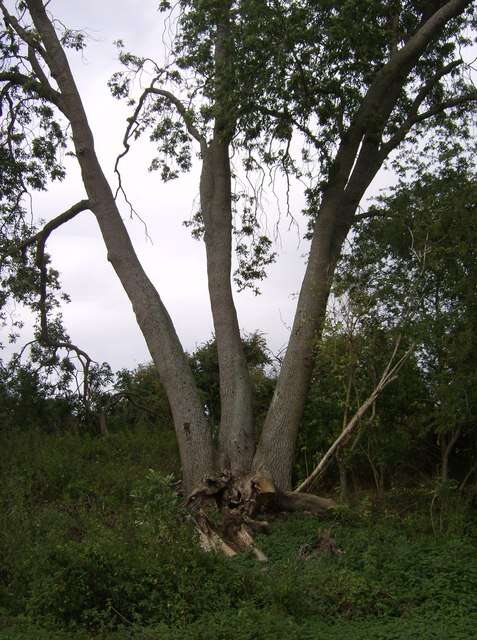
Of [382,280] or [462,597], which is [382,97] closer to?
[382,280]

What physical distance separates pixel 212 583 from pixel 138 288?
550 centimetres

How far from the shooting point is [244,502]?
34.4ft

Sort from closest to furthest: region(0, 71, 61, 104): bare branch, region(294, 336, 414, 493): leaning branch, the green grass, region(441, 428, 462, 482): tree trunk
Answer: the green grass, region(294, 336, 414, 493): leaning branch, region(441, 428, 462, 482): tree trunk, region(0, 71, 61, 104): bare branch

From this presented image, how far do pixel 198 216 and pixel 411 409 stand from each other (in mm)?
5187

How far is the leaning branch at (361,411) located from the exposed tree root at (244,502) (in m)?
0.26

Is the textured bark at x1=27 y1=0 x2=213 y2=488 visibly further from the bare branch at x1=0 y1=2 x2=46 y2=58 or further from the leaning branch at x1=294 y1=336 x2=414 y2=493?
the leaning branch at x1=294 y1=336 x2=414 y2=493

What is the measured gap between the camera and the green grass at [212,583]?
6602mm

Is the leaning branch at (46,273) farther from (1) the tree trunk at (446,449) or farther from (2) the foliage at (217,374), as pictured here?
(1) the tree trunk at (446,449)

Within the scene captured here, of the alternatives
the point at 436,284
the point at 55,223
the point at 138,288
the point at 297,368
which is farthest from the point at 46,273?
the point at 436,284

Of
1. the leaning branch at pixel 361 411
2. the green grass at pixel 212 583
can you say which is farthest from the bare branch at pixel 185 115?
the green grass at pixel 212 583

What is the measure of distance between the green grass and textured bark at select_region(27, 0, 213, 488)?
183cm

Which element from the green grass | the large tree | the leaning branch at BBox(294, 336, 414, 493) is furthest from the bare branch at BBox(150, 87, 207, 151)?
the green grass

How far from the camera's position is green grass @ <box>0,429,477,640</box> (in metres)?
6.60

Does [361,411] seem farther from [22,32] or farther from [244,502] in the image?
[22,32]
